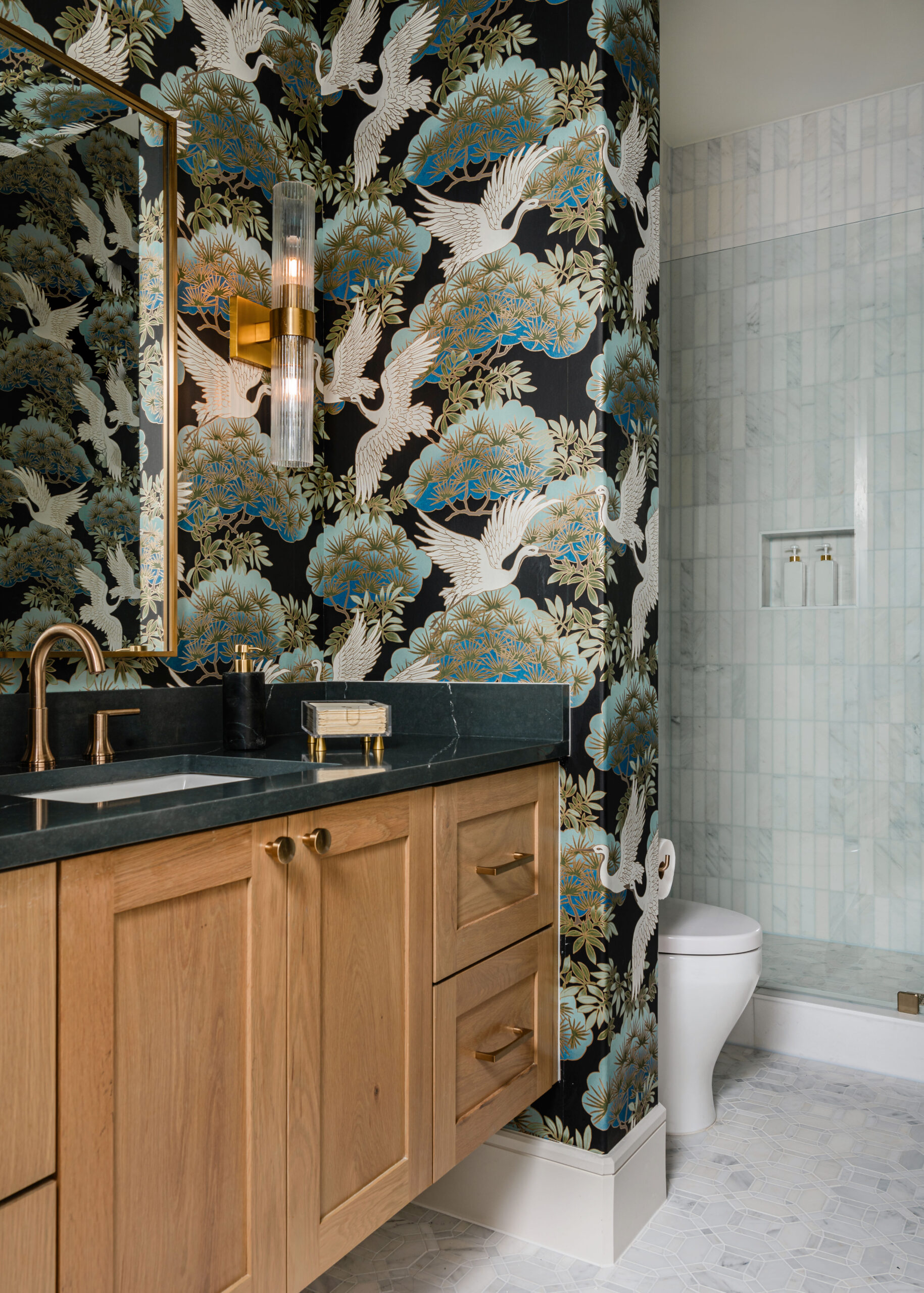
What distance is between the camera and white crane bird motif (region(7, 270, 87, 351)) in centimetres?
137

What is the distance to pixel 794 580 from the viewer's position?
2723 mm

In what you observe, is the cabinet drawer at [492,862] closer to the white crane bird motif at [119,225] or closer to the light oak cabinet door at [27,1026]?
the light oak cabinet door at [27,1026]

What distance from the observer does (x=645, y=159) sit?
1898 millimetres

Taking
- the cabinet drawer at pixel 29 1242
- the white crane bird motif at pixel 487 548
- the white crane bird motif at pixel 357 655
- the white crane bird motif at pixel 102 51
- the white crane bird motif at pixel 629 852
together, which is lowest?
the cabinet drawer at pixel 29 1242

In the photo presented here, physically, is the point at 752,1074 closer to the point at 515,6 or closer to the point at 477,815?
the point at 477,815

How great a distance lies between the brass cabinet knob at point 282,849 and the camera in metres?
1.06

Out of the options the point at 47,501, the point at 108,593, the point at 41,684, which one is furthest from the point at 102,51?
the point at 41,684

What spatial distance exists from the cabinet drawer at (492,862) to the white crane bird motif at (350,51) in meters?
1.51

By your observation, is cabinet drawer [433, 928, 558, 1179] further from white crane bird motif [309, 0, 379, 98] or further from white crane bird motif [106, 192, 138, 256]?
white crane bird motif [309, 0, 379, 98]

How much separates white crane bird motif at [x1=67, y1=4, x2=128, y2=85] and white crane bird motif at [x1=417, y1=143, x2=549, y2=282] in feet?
1.95

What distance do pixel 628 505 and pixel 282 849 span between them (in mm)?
1040

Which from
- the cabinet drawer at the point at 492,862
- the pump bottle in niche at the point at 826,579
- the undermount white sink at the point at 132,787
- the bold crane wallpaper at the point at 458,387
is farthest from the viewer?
the pump bottle in niche at the point at 826,579

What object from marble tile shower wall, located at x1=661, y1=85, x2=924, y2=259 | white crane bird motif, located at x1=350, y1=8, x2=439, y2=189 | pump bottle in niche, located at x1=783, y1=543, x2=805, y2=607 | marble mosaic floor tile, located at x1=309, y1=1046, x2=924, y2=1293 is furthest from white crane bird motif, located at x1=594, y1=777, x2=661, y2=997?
marble tile shower wall, located at x1=661, y1=85, x2=924, y2=259

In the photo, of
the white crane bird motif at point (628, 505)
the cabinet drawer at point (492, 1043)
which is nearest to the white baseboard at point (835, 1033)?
the cabinet drawer at point (492, 1043)
